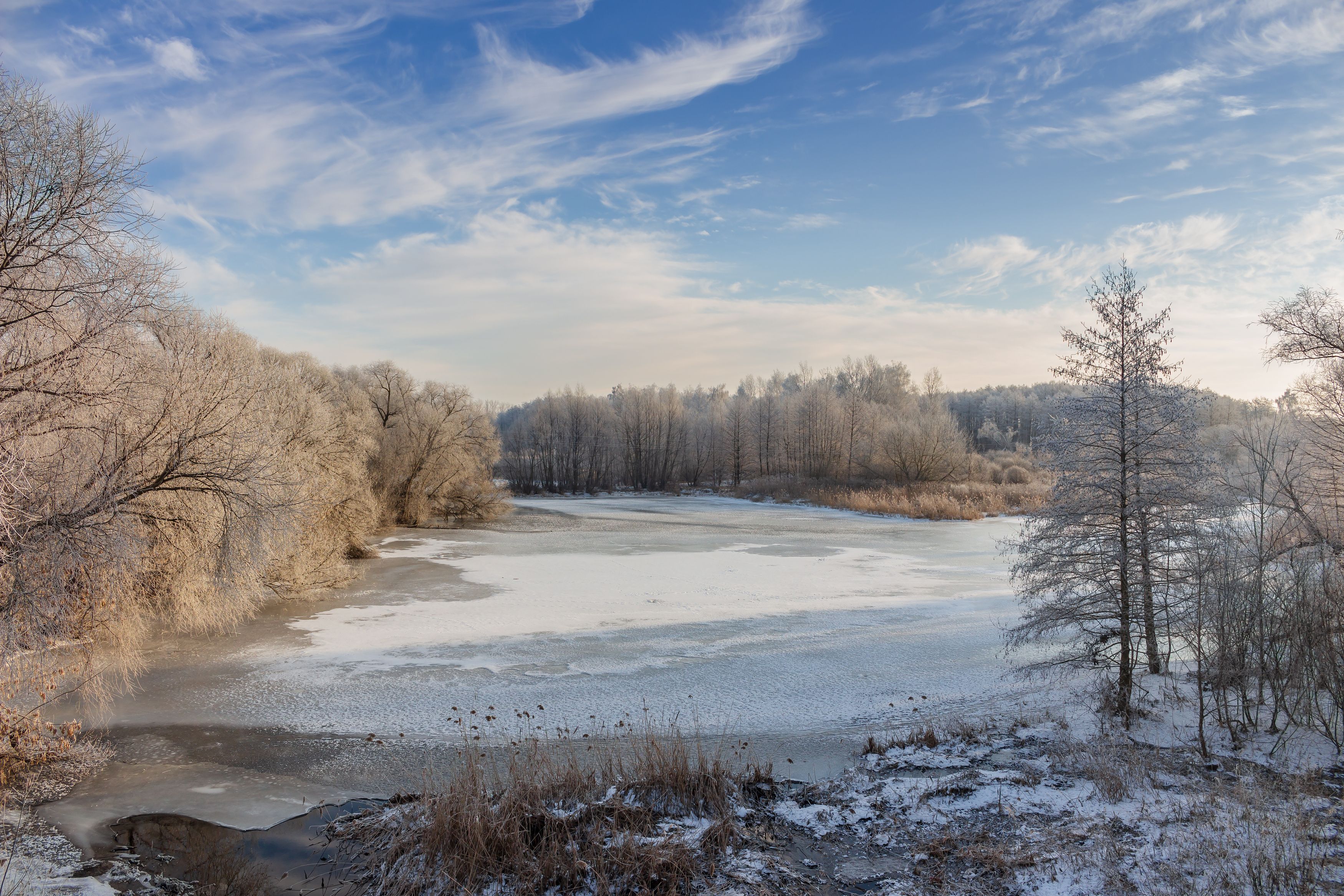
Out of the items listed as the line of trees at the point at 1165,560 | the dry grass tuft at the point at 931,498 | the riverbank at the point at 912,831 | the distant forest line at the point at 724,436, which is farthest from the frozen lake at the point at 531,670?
the distant forest line at the point at 724,436

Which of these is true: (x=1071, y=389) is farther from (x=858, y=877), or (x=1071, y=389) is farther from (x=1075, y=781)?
(x=858, y=877)

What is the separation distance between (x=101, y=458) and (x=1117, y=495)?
1213cm

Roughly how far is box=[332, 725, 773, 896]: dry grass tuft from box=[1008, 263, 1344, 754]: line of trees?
4.40m

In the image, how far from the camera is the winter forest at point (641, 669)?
552 cm

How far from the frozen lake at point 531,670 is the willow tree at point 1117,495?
6.18 ft

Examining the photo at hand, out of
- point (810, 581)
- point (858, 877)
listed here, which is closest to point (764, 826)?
point (858, 877)

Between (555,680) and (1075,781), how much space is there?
20.7 feet

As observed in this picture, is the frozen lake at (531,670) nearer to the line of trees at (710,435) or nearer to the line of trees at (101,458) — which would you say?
the line of trees at (101,458)

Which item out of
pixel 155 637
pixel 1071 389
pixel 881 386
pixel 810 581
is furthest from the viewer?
pixel 881 386

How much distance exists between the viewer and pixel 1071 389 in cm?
947

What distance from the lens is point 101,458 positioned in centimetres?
895

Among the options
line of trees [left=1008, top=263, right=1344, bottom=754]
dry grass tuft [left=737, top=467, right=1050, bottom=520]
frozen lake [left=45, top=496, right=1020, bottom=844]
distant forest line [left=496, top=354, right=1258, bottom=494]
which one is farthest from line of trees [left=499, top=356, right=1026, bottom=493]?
line of trees [left=1008, top=263, right=1344, bottom=754]

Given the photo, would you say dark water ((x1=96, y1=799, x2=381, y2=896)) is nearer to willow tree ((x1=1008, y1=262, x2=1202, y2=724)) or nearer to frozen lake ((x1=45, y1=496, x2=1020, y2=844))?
frozen lake ((x1=45, y1=496, x2=1020, y2=844))

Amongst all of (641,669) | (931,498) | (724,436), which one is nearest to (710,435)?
(724,436)
